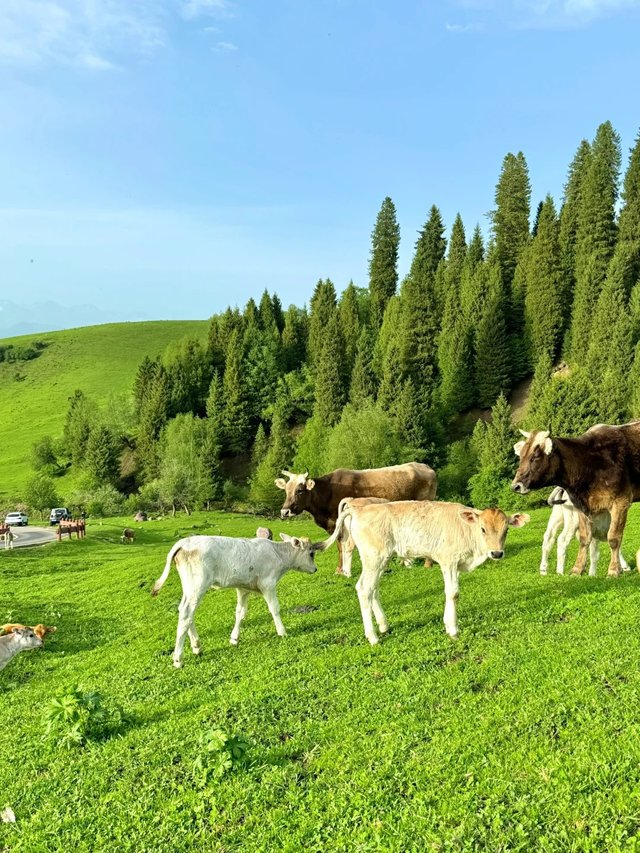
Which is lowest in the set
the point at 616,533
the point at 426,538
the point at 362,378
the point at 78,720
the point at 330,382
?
the point at 78,720

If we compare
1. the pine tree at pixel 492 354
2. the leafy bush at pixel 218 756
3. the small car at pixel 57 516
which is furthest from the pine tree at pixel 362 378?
the leafy bush at pixel 218 756

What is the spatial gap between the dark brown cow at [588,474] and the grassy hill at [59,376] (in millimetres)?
84295

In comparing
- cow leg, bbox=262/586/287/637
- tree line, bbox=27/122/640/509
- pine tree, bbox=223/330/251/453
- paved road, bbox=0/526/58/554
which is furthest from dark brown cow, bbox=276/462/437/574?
pine tree, bbox=223/330/251/453

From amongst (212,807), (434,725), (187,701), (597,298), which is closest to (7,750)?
(187,701)

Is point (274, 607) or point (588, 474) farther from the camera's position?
point (588, 474)

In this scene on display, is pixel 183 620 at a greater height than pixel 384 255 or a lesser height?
lesser

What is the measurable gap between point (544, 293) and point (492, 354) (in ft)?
35.2

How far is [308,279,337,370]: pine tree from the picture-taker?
333 ft

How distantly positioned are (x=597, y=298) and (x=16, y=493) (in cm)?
8448

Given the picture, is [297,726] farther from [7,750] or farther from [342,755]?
[7,750]

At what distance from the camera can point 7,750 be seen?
8602 millimetres

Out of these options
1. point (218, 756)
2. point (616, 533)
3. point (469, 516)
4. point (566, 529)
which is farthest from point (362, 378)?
point (218, 756)

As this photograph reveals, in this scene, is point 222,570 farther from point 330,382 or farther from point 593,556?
point 330,382

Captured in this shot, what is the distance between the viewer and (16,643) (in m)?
13.2
